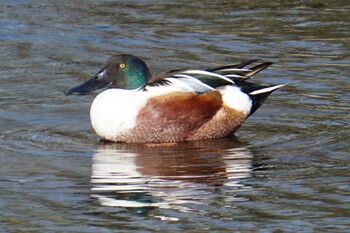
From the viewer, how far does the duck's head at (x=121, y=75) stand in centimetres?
805

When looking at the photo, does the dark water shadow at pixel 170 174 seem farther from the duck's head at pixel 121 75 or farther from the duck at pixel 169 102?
the duck's head at pixel 121 75

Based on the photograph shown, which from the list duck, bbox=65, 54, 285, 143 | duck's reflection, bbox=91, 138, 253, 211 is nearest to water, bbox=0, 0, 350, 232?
duck's reflection, bbox=91, 138, 253, 211

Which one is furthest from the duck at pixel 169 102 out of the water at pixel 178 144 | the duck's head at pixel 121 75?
the water at pixel 178 144

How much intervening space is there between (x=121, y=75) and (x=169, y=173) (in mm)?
1409

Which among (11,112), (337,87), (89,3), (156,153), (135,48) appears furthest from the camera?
(89,3)

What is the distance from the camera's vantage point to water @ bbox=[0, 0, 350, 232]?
5.88 m

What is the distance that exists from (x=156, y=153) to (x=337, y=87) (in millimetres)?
2292

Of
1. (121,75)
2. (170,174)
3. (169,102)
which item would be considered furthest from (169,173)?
(121,75)

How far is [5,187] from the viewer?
647 centimetres

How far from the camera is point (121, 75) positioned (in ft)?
26.6

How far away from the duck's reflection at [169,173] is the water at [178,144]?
0.01 metres

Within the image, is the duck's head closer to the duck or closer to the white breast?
the duck

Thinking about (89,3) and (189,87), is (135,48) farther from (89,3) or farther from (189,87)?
(189,87)

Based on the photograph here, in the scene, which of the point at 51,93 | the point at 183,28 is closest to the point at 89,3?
the point at 183,28
